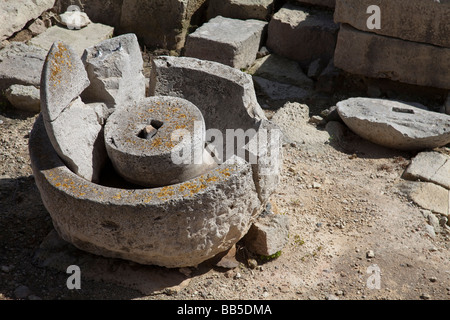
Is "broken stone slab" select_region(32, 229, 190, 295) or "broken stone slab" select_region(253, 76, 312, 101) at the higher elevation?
"broken stone slab" select_region(253, 76, 312, 101)

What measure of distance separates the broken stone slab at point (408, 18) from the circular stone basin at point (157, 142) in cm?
288

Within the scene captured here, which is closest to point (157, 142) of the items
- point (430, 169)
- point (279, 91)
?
point (430, 169)

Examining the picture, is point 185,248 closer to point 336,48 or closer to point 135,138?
point 135,138

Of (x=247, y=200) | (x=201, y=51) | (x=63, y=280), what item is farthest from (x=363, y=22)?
(x=63, y=280)

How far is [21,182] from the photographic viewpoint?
506 centimetres

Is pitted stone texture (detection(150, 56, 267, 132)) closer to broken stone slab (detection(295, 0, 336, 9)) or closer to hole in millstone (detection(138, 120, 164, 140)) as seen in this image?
hole in millstone (detection(138, 120, 164, 140))

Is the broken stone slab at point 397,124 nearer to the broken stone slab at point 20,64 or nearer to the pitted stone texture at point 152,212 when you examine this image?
the pitted stone texture at point 152,212

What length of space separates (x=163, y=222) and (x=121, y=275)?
0.67m

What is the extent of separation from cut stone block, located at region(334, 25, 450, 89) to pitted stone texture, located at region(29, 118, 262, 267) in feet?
10.6

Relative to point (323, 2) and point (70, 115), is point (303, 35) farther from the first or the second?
point (70, 115)

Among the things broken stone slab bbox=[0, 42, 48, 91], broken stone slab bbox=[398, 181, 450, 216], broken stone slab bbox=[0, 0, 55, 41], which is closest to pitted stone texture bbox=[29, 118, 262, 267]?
broken stone slab bbox=[398, 181, 450, 216]

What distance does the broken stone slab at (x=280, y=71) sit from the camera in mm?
7008

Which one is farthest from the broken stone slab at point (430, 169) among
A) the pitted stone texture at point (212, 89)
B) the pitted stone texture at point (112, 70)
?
the pitted stone texture at point (112, 70)

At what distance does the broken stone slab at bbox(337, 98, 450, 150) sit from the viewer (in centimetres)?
574
